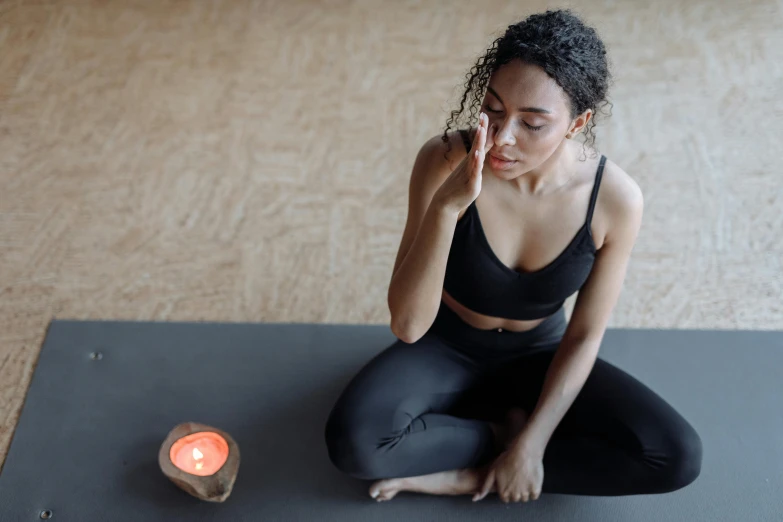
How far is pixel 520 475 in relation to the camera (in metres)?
1.42

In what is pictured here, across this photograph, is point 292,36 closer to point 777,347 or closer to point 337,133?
point 337,133

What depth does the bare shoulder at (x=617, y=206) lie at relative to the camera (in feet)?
4.31

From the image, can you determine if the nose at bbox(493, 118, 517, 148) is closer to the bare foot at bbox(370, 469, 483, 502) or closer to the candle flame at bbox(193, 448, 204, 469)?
the bare foot at bbox(370, 469, 483, 502)

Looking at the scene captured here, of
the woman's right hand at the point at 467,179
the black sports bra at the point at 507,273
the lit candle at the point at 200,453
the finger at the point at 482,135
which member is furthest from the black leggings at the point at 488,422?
the finger at the point at 482,135

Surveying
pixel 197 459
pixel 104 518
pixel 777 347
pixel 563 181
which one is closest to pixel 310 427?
pixel 197 459

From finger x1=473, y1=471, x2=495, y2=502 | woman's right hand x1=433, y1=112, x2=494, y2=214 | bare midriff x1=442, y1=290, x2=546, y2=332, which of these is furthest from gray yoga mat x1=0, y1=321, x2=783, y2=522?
woman's right hand x1=433, y1=112, x2=494, y2=214

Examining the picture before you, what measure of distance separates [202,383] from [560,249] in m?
0.83

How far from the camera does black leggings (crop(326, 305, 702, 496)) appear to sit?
4.55 feet

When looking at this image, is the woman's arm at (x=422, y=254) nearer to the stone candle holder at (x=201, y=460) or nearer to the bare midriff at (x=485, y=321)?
the bare midriff at (x=485, y=321)

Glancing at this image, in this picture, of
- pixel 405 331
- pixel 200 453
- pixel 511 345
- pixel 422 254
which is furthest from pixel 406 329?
pixel 200 453

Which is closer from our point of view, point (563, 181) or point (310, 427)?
point (563, 181)

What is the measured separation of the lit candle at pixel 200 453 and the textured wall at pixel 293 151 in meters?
0.40

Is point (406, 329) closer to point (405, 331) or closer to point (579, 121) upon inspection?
point (405, 331)

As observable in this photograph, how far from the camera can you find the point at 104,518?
1480 millimetres
